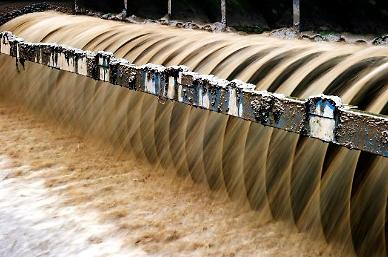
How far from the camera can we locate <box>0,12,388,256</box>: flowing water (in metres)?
4.12

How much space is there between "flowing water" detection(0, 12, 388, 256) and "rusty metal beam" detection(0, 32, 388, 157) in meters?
0.38

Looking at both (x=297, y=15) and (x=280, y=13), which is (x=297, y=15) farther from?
(x=280, y=13)

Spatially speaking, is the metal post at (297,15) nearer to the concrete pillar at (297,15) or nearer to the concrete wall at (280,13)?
the concrete pillar at (297,15)

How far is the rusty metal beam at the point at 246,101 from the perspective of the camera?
11.9 ft

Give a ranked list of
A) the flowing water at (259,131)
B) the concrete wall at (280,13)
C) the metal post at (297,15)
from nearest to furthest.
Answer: the flowing water at (259,131)
the metal post at (297,15)
the concrete wall at (280,13)

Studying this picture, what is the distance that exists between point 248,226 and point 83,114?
11.8 feet

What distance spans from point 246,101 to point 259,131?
1.63 feet

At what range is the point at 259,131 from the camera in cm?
498

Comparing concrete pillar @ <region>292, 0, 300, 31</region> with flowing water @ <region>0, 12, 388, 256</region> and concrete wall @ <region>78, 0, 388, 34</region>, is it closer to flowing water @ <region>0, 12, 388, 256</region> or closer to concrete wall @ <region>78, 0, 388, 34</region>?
concrete wall @ <region>78, 0, 388, 34</region>

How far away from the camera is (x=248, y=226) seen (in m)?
A: 4.80

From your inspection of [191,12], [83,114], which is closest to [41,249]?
[83,114]

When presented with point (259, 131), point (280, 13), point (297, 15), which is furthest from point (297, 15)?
point (259, 131)

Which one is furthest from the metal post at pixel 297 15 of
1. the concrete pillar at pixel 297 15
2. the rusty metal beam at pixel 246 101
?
the rusty metal beam at pixel 246 101

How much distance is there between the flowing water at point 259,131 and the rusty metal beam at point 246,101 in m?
0.38
